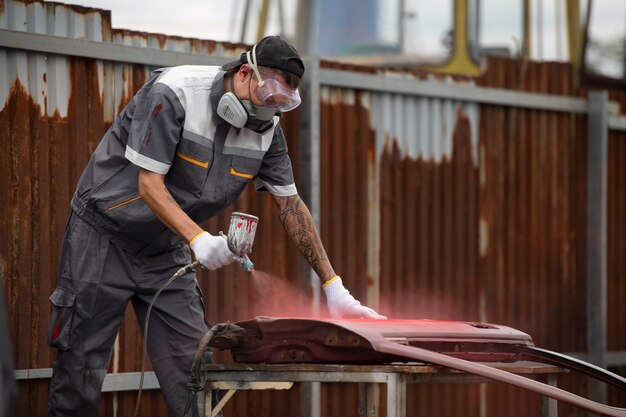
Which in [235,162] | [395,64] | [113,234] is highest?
[395,64]

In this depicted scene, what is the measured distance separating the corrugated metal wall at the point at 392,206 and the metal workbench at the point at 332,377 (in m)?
2.01

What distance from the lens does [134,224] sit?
4902 mm

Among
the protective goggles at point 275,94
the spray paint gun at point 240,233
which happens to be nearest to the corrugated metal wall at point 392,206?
the protective goggles at point 275,94

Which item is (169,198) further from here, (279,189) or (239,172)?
(279,189)

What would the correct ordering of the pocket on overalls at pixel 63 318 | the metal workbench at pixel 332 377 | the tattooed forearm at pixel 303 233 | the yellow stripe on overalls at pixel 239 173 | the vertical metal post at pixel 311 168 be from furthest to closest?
the vertical metal post at pixel 311 168
the tattooed forearm at pixel 303 233
the yellow stripe on overalls at pixel 239 173
the pocket on overalls at pixel 63 318
the metal workbench at pixel 332 377

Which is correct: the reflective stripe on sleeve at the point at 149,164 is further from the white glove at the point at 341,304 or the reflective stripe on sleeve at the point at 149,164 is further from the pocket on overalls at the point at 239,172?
the white glove at the point at 341,304

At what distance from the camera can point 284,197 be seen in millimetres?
5430

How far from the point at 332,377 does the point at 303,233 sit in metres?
1.29

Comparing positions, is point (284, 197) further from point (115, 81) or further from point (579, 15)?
point (579, 15)

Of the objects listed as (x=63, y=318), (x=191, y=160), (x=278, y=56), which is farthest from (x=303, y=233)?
(x=63, y=318)

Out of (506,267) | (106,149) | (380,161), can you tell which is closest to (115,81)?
(106,149)

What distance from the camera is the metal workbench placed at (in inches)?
162

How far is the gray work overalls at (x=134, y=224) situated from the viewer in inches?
191

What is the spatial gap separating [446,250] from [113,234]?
3.38 m
